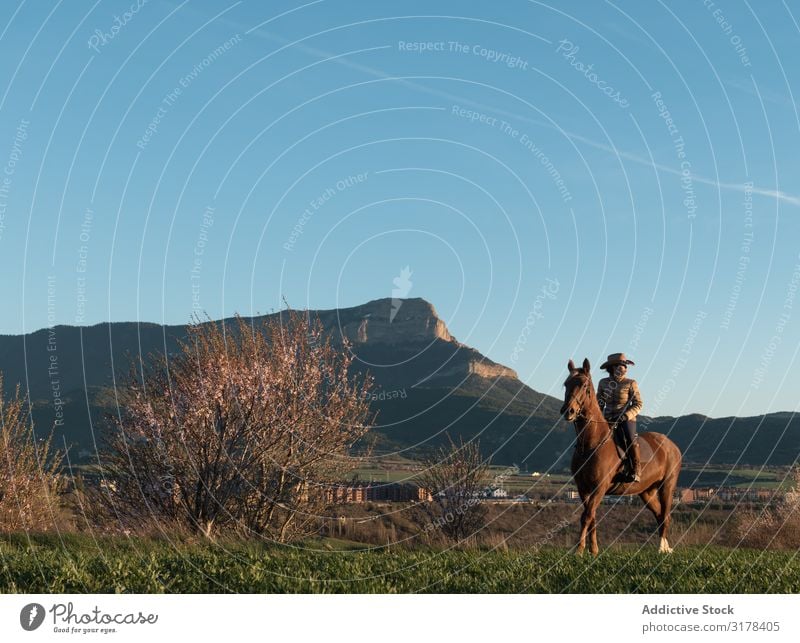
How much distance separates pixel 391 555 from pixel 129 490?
2262cm

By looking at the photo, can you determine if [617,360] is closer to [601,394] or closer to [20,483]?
[601,394]

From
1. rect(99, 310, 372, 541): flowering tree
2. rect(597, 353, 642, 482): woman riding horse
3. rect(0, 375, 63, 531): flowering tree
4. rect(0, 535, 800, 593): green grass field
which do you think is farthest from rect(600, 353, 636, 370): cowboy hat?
rect(0, 375, 63, 531): flowering tree

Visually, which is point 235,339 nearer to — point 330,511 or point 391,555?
point 330,511

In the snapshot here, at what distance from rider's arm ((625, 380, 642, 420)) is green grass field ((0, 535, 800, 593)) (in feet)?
10.1

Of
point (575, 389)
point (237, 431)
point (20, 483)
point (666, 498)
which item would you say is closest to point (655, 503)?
point (666, 498)

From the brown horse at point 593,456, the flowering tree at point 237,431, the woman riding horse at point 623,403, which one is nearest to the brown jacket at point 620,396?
the woman riding horse at point 623,403

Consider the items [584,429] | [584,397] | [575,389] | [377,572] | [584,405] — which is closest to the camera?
[377,572]

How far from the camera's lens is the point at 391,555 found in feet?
56.0

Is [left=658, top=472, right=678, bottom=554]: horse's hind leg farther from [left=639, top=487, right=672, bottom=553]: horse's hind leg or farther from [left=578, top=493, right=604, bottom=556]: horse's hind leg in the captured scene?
[left=578, top=493, right=604, bottom=556]: horse's hind leg

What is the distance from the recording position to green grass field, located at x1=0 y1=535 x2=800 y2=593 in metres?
12.9

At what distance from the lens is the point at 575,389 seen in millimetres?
17500

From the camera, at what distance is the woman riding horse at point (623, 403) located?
19.4 meters

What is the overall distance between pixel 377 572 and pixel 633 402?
7.83 m

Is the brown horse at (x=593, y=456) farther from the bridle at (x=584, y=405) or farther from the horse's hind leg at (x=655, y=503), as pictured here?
the horse's hind leg at (x=655, y=503)
